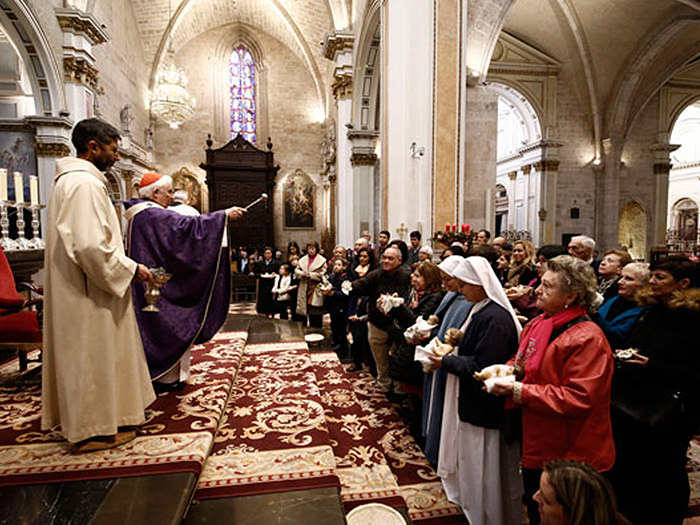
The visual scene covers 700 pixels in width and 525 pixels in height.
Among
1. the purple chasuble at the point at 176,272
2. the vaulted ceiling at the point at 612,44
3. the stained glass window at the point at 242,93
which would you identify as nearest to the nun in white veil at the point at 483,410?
the purple chasuble at the point at 176,272

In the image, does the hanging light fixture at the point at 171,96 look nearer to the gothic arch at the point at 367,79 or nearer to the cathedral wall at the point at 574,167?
the gothic arch at the point at 367,79

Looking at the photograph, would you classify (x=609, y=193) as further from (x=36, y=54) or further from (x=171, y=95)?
(x=36, y=54)

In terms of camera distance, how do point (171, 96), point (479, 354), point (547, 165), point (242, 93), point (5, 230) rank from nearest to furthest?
point (479, 354) < point (5, 230) < point (171, 96) < point (547, 165) < point (242, 93)

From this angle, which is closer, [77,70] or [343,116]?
[77,70]

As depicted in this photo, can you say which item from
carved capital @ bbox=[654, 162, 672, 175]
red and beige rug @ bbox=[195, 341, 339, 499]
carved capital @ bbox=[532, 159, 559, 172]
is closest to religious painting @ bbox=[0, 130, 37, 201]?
red and beige rug @ bbox=[195, 341, 339, 499]

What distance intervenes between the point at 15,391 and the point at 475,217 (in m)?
8.35

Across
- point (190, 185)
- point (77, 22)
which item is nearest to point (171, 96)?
point (77, 22)

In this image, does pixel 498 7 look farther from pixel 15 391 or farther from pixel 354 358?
pixel 15 391

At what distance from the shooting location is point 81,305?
2.13 metres

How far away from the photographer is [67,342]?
2113 mm

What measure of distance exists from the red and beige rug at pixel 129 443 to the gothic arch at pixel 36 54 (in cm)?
1006

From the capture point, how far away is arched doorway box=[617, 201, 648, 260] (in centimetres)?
1786

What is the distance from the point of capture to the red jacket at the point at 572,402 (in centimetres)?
185

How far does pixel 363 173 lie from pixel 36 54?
369 inches
